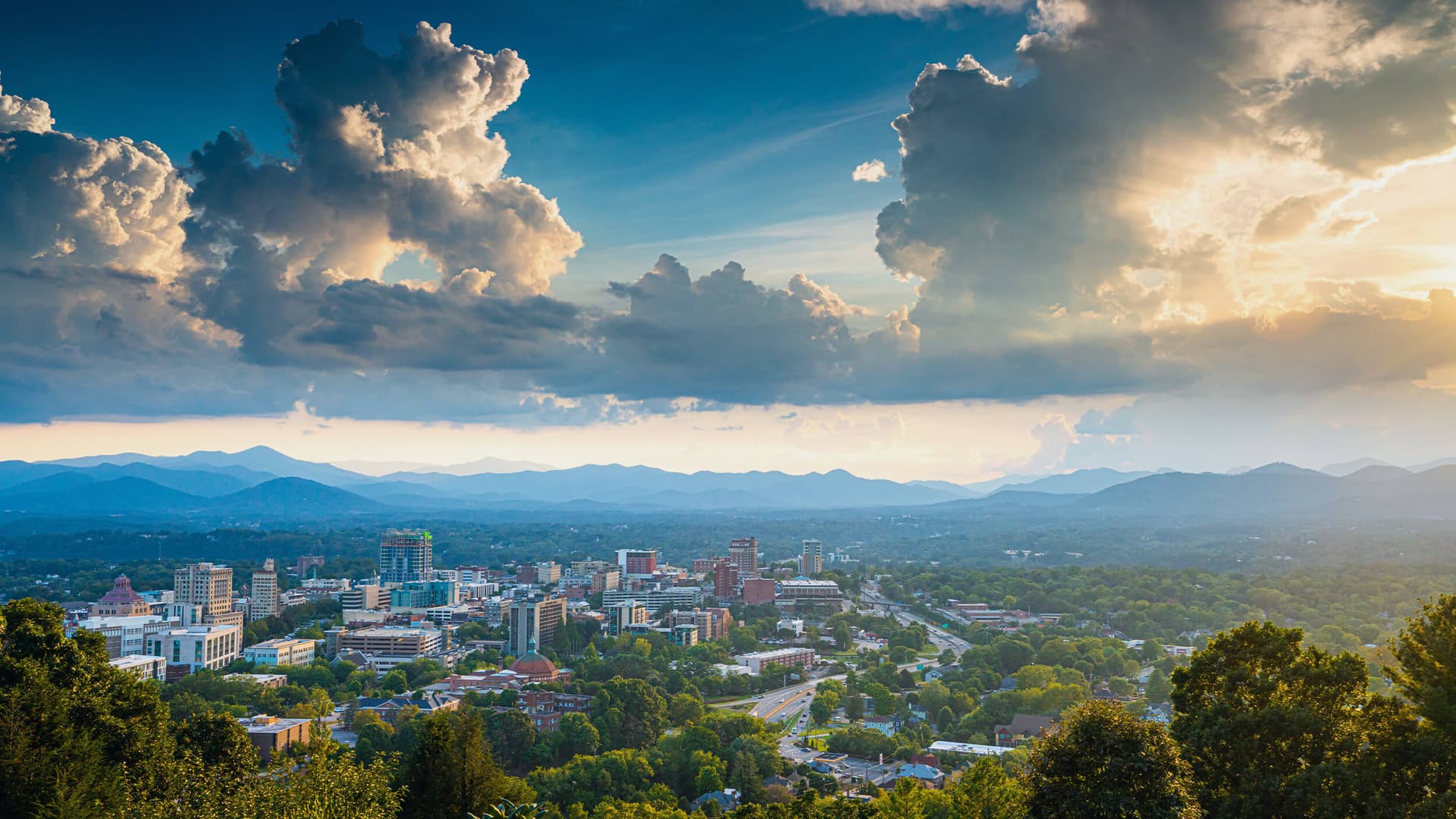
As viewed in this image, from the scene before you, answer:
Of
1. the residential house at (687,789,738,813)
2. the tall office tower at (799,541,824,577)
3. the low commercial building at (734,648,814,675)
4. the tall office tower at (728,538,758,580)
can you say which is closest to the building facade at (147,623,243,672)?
the low commercial building at (734,648,814,675)

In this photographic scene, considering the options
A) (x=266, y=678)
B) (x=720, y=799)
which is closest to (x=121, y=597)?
(x=266, y=678)

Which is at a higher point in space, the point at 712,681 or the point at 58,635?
the point at 58,635

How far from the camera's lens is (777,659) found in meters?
56.7

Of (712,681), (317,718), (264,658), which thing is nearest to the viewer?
(317,718)

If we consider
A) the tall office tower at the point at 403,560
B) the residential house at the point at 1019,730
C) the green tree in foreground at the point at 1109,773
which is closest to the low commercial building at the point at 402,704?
the residential house at the point at 1019,730

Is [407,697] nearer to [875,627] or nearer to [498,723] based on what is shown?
[498,723]

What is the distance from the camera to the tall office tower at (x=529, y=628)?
6353 centimetres

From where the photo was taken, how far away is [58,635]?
53.1 ft

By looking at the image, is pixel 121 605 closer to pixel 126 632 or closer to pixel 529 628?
pixel 126 632

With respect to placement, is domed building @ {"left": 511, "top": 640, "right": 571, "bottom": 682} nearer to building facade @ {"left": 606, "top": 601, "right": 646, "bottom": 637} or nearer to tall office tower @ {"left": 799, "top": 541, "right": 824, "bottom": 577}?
building facade @ {"left": 606, "top": 601, "right": 646, "bottom": 637}

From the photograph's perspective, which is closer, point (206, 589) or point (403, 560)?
point (206, 589)

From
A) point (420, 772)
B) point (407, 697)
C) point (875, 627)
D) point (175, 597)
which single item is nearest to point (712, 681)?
point (407, 697)

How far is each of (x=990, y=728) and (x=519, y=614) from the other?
3569 cm

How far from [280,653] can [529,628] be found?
1489 centimetres
